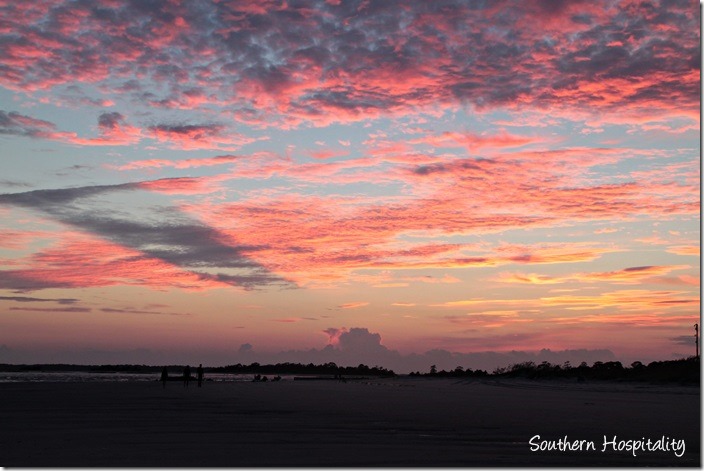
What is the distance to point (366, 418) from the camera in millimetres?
24188

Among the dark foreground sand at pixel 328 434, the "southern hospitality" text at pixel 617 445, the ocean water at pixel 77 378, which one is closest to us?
the dark foreground sand at pixel 328 434

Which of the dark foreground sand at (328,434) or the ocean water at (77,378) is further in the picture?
the ocean water at (77,378)

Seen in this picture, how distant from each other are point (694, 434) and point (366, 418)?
10260mm

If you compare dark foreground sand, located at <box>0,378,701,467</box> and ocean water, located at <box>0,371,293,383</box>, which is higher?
dark foreground sand, located at <box>0,378,701,467</box>

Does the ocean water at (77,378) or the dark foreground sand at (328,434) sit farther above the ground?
the dark foreground sand at (328,434)

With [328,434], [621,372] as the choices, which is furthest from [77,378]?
[328,434]

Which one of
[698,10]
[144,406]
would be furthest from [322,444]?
[698,10]

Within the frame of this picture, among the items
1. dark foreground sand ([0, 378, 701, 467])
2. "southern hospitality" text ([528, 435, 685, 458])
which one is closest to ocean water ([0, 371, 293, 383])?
dark foreground sand ([0, 378, 701, 467])

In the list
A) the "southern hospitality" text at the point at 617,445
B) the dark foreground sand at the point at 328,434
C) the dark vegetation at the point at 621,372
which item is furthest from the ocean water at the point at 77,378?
the "southern hospitality" text at the point at 617,445

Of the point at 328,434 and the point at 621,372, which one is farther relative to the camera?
the point at 621,372

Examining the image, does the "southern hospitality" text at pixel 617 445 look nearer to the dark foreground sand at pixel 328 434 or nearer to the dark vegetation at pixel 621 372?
the dark foreground sand at pixel 328 434

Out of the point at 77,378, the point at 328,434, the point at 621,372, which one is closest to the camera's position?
the point at 328,434

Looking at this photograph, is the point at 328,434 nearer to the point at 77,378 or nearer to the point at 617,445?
the point at 617,445

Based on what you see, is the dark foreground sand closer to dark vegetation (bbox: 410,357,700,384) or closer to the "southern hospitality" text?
the "southern hospitality" text
